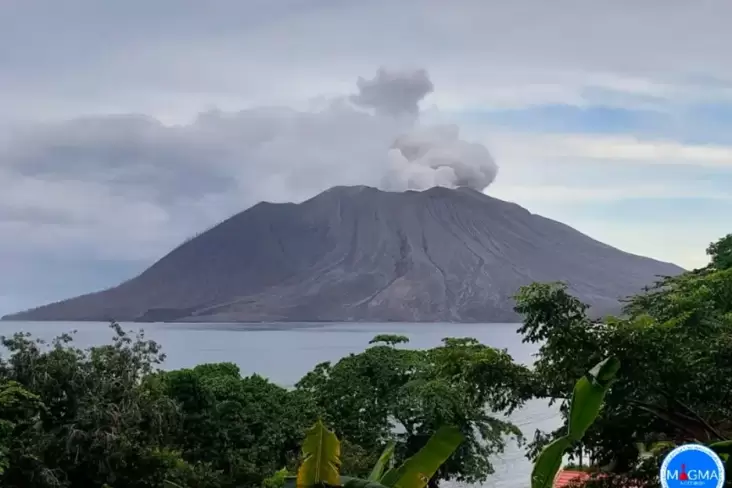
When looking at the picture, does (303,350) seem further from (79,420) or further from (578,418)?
(578,418)

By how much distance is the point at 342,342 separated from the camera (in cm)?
9938

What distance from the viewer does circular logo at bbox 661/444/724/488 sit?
3.28 meters

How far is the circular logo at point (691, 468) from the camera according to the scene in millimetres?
3275

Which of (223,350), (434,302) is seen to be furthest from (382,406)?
(434,302)

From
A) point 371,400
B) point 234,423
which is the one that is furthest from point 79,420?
point 371,400

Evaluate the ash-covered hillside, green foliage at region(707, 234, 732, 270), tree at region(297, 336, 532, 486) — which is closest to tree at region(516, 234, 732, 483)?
tree at region(297, 336, 532, 486)

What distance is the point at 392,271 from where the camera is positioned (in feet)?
533

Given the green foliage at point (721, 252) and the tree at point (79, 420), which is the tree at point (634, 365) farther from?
the green foliage at point (721, 252)

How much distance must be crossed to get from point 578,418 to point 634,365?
135 inches

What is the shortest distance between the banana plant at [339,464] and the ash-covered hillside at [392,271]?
5293 inches

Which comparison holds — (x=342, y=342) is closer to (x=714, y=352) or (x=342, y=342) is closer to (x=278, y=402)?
(x=278, y=402)

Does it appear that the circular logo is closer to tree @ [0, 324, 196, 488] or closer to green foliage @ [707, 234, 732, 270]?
tree @ [0, 324, 196, 488]

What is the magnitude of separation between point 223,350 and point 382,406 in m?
70.2

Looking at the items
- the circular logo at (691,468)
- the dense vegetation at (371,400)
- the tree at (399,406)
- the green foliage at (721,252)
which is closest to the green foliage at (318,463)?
the dense vegetation at (371,400)
